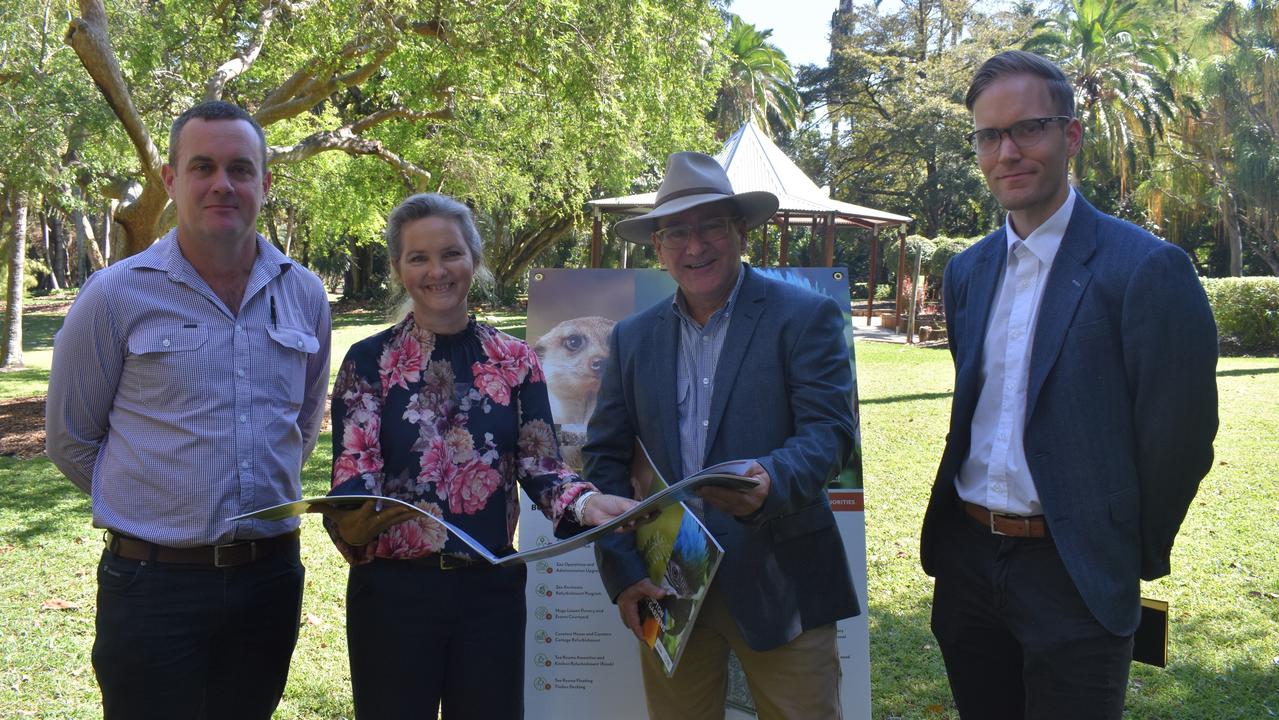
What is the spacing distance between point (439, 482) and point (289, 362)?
643mm

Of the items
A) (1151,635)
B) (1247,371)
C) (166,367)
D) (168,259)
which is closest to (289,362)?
(166,367)

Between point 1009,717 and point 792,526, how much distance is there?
0.91 metres

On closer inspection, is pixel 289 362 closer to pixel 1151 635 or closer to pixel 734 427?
pixel 734 427

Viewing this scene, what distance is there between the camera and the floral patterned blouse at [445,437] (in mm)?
2381

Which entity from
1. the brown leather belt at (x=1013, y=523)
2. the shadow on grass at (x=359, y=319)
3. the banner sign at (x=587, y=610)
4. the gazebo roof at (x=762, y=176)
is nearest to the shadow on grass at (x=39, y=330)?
the shadow on grass at (x=359, y=319)

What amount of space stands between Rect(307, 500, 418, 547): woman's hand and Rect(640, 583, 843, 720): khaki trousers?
3.08 feet

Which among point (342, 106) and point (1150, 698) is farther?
point (342, 106)

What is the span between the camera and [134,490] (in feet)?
7.96

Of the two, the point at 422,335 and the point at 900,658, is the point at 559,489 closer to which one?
the point at 422,335

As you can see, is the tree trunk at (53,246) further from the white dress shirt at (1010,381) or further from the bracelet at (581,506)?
the white dress shirt at (1010,381)

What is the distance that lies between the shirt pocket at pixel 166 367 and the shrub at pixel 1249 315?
21457mm

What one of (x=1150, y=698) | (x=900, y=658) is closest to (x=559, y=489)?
(x=900, y=658)

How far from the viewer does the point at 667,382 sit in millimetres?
2609

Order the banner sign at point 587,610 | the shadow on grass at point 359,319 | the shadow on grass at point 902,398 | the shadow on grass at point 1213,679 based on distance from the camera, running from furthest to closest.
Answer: the shadow on grass at point 359,319 < the shadow on grass at point 902,398 < the shadow on grass at point 1213,679 < the banner sign at point 587,610
